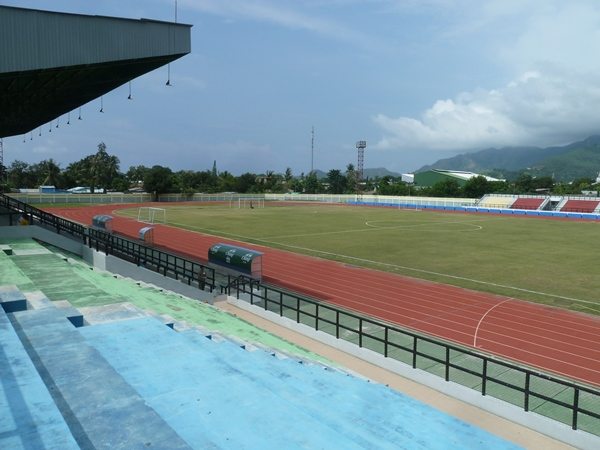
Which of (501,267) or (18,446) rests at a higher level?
(18,446)

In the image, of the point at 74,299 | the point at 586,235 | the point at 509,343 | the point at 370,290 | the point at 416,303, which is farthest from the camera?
the point at 586,235

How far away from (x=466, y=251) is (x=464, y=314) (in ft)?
55.1

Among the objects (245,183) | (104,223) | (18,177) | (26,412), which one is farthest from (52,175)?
(26,412)

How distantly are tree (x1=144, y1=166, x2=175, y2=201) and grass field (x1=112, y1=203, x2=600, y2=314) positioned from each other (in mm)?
47403

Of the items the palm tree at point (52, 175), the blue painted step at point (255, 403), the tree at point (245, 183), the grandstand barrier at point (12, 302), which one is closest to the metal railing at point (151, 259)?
the grandstand barrier at point (12, 302)

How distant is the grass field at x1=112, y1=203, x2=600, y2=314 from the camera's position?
21750 millimetres

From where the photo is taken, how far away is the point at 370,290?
20.7 metres

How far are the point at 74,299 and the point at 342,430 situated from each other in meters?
9.29

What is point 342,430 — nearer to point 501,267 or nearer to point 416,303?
point 416,303

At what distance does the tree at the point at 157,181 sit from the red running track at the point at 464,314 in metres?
75.7

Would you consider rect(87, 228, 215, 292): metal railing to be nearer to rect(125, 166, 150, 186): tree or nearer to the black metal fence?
the black metal fence

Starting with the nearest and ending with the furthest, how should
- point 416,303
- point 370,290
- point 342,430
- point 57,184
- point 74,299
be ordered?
point 342,430 < point 74,299 < point 416,303 < point 370,290 < point 57,184

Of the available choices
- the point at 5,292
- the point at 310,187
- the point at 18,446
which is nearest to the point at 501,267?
the point at 5,292

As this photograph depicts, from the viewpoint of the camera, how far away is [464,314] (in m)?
17.0
